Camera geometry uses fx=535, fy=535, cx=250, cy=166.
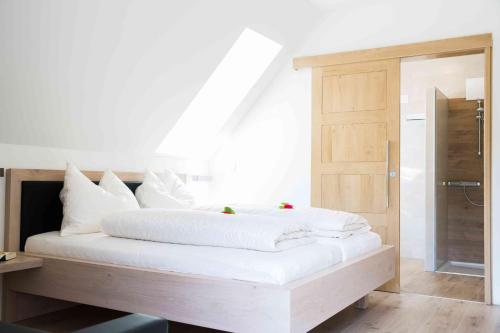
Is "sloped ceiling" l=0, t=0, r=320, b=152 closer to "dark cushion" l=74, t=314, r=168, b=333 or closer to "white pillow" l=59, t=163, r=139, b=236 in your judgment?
"white pillow" l=59, t=163, r=139, b=236

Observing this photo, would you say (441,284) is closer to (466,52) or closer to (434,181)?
(434,181)

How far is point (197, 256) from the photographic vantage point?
2.60 m

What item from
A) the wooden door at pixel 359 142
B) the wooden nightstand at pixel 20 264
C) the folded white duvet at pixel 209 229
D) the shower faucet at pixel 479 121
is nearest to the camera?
the folded white duvet at pixel 209 229

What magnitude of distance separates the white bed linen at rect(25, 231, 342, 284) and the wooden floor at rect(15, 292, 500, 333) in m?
0.47

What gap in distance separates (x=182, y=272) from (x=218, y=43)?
213 centimetres

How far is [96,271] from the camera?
2.83 m

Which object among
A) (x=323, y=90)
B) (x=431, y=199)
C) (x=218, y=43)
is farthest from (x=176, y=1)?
(x=431, y=199)

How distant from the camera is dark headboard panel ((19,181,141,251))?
3312 millimetres

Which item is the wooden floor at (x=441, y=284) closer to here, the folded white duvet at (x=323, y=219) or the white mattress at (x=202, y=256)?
the folded white duvet at (x=323, y=219)

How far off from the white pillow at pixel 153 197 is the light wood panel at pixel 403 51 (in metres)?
1.69

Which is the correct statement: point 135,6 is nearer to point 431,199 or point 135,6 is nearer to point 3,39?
point 3,39

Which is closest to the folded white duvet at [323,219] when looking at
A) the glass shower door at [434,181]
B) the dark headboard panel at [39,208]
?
the dark headboard panel at [39,208]

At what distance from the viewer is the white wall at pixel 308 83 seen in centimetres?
401

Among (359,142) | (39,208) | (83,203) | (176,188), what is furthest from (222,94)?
(39,208)
